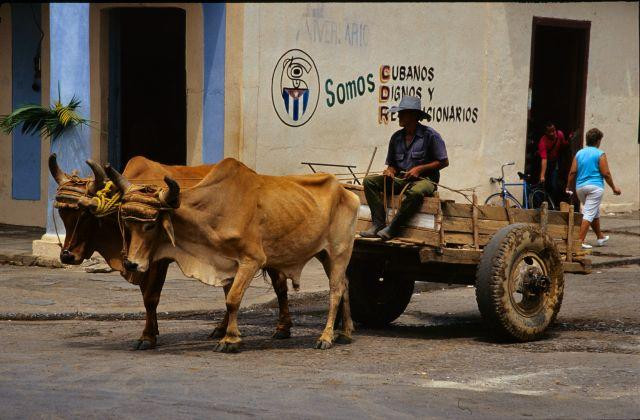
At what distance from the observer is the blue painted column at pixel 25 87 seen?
54.6ft

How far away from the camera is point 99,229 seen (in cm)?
912

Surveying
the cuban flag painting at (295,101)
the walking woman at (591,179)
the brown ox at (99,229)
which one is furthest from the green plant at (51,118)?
the walking woman at (591,179)

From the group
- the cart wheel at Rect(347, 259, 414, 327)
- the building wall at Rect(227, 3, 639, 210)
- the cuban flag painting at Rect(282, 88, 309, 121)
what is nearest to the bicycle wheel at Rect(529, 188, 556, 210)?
the building wall at Rect(227, 3, 639, 210)

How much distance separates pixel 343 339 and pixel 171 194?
6.64ft

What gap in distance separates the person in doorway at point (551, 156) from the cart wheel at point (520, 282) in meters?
9.19

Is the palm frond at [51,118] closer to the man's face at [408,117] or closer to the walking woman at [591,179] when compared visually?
the man's face at [408,117]

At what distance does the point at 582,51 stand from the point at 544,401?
45.4 ft

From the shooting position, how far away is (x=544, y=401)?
7375 mm

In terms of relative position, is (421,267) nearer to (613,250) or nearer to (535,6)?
(613,250)

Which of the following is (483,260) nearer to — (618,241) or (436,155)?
(436,155)

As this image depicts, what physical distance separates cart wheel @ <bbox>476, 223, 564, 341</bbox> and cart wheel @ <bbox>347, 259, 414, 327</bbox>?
1.15 m

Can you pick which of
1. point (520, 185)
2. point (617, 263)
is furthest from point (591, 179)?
point (520, 185)

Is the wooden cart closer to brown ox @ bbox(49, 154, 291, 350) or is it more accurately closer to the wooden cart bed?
the wooden cart bed

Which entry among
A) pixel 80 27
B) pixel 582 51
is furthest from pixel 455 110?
pixel 80 27
